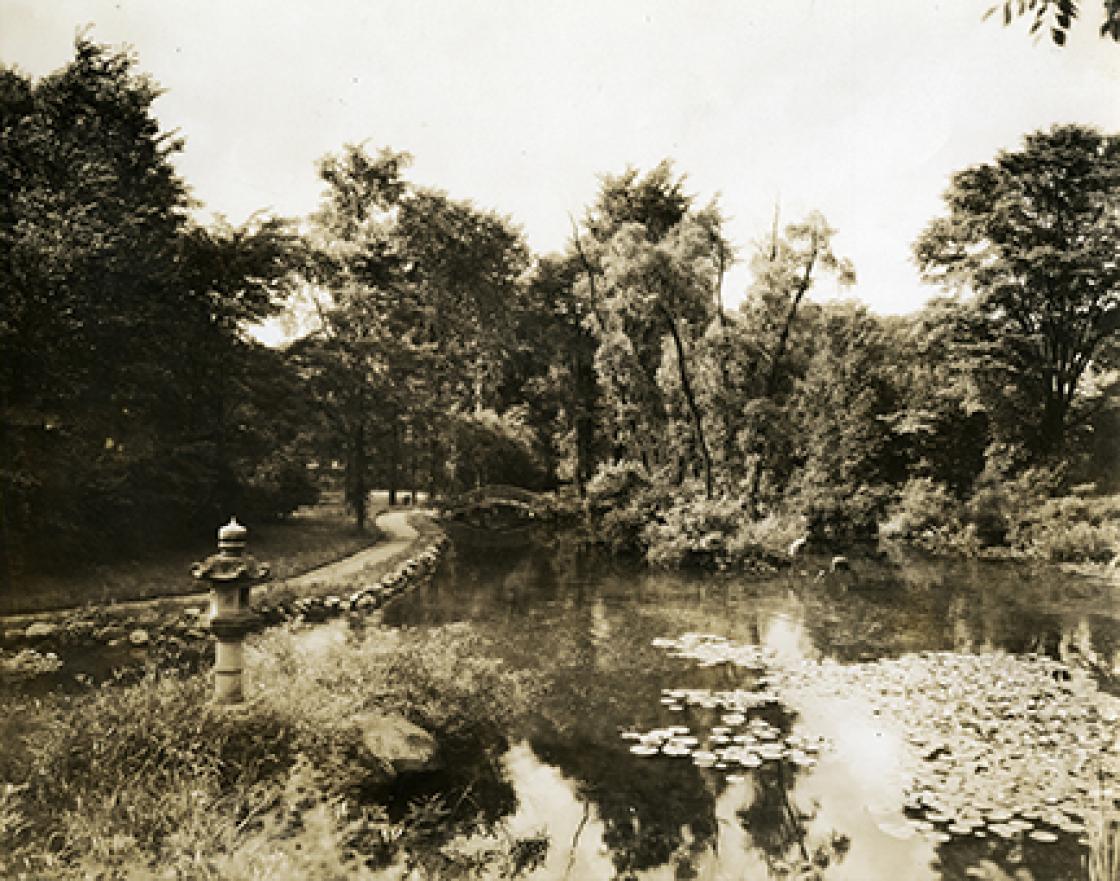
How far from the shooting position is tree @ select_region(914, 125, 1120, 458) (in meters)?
14.7

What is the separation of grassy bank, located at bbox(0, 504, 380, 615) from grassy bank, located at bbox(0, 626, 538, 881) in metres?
2.52

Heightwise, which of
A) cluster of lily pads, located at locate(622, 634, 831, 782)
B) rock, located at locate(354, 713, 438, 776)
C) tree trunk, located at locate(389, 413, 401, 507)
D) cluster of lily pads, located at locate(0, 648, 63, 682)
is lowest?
cluster of lily pads, located at locate(622, 634, 831, 782)

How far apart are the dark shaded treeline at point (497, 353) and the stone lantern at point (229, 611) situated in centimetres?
408

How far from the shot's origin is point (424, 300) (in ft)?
66.4

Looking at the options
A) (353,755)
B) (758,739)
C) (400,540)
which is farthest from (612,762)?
(400,540)

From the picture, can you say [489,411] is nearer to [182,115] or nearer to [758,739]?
[182,115]

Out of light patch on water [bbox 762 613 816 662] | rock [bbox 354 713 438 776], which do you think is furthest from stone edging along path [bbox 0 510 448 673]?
light patch on water [bbox 762 613 816 662]

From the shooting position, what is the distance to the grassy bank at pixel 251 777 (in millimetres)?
3385

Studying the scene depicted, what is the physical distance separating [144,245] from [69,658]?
17.0 ft

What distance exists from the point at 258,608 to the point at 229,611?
4.34 m

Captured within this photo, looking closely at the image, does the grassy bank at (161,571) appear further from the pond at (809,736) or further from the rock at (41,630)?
the pond at (809,736)

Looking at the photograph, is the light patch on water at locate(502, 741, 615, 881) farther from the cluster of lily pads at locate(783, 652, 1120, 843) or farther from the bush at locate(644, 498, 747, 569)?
the bush at locate(644, 498, 747, 569)

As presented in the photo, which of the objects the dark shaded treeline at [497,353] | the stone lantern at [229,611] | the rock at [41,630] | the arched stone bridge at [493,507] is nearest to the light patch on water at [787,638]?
the dark shaded treeline at [497,353]

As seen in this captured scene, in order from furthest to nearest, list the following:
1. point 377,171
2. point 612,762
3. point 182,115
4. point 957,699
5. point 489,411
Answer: point 489,411, point 377,171, point 182,115, point 957,699, point 612,762
